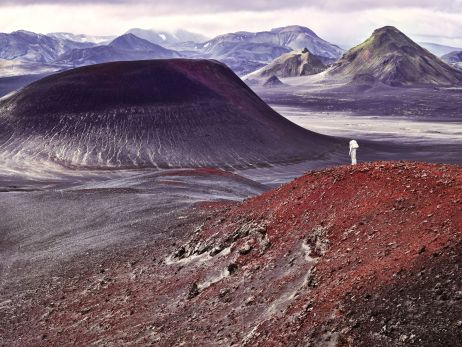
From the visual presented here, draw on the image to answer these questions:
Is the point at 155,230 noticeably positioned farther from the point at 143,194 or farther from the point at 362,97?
the point at 362,97

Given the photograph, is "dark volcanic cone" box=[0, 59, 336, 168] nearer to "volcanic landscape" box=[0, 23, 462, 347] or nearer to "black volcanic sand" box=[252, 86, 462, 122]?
"volcanic landscape" box=[0, 23, 462, 347]

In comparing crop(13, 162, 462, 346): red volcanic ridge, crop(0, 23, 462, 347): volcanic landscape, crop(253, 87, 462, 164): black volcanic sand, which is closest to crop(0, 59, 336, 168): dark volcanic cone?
crop(253, 87, 462, 164): black volcanic sand

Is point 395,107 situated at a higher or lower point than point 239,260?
lower

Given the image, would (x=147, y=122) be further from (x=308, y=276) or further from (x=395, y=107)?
(x=395, y=107)

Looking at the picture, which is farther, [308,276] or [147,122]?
[147,122]

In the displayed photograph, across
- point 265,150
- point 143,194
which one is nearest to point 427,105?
point 265,150

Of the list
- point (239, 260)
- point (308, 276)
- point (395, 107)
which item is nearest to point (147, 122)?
point (239, 260)
